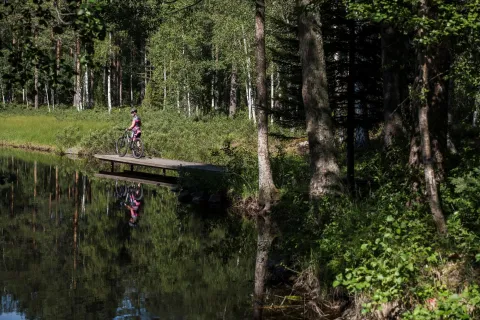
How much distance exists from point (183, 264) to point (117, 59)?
45.7 metres

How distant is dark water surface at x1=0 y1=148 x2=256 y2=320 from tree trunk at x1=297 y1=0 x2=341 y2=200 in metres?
2.04

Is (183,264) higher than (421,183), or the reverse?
(421,183)

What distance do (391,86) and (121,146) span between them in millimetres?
14310

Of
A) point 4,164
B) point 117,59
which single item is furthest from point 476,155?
point 117,59

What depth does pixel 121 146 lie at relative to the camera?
25.6m

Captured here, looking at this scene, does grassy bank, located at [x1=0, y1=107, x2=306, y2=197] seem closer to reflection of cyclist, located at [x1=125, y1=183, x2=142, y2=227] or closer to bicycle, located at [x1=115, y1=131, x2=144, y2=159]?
bicycle, located at [x1=115, y1=131, x2=144, y2=159]

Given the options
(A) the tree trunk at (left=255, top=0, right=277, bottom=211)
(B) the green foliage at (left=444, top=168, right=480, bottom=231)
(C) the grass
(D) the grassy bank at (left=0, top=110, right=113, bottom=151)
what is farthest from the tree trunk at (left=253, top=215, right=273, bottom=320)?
(C) the grass

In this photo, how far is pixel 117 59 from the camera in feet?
180

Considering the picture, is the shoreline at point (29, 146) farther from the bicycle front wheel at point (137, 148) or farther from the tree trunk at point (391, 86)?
the tree trunk at point (391, 86)

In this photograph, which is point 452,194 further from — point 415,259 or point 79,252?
point 79,252

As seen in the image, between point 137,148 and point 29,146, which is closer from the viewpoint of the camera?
point 137,148

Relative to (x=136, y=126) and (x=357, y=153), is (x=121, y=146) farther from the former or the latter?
(x=357, y=153)

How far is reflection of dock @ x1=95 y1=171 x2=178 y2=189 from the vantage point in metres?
22.5

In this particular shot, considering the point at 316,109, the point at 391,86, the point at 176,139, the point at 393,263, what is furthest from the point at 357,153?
the point at 176,139
